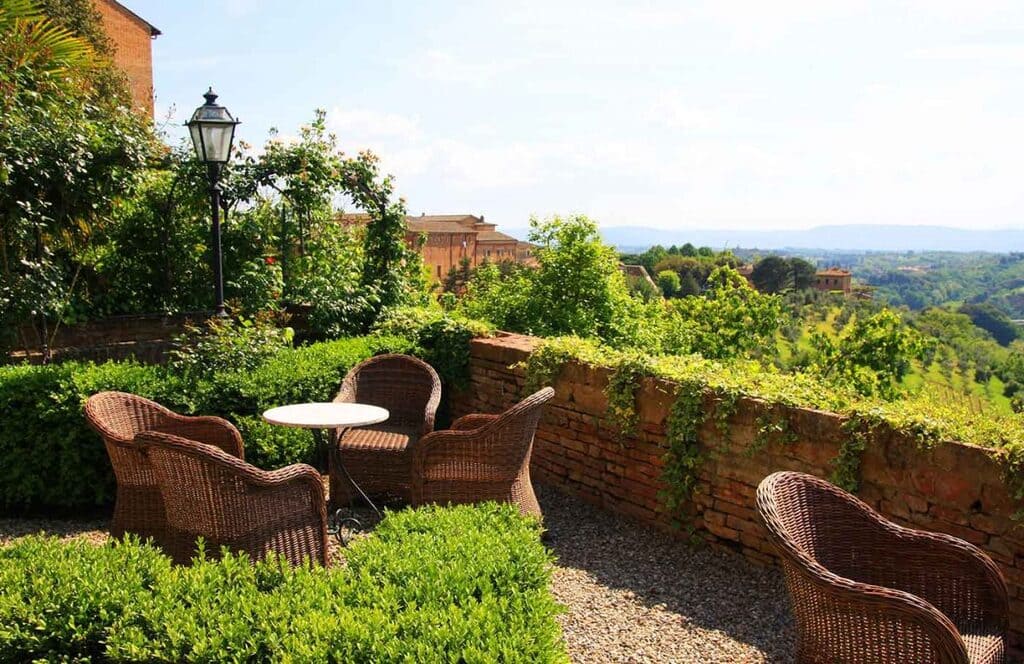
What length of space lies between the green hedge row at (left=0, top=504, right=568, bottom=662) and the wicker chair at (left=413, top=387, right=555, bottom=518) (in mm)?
1406

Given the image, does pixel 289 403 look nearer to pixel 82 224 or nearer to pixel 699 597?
pixel 699 597

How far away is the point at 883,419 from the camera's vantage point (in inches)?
142

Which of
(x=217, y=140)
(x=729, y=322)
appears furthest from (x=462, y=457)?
(x=729, y=322)

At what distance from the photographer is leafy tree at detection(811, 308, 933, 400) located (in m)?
8.84

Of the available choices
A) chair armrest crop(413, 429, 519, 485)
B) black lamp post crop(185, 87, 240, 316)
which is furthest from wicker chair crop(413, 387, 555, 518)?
black lamp post crop(185, 87, 240, 316)

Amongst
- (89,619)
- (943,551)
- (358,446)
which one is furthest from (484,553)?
(358,446)

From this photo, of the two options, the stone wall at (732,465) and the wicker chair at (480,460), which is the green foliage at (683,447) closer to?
the stone wall at (732,465)

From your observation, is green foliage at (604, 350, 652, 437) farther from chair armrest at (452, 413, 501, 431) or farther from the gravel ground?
chair armrest at (452, 413, 501, 431)

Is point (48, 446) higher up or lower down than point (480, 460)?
lower down

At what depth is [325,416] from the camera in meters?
4.42

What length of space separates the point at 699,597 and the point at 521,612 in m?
1.99

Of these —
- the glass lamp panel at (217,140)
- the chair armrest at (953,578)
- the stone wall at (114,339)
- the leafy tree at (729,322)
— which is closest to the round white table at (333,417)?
the glass lamp panel at (217,140)

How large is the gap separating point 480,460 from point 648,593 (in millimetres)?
1149

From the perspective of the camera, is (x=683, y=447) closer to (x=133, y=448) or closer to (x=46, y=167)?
(x=133, y=448)
